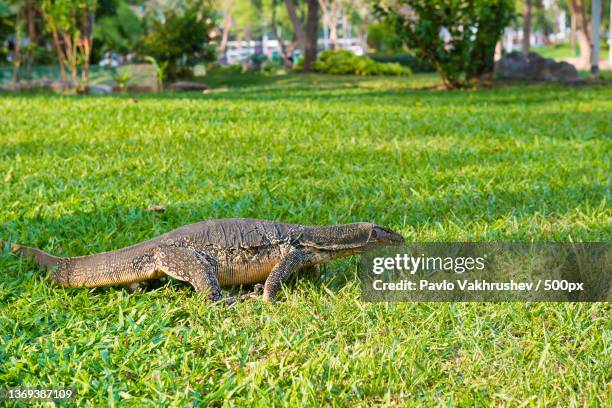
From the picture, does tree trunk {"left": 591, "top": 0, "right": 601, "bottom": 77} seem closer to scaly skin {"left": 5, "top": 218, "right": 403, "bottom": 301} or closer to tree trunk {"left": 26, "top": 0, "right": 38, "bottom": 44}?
tree trunk {"left": 26, "top": 0, "right": 38, "bottom": 44}

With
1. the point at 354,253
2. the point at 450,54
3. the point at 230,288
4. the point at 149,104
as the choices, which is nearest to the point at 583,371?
the point at 354,253

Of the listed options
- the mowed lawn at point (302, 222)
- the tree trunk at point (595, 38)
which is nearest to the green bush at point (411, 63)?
the tree trunk at point (595, 38)

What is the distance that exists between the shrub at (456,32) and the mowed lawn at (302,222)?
16.9 feet

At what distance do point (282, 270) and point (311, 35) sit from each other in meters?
25.3

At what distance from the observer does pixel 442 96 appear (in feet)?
44.4

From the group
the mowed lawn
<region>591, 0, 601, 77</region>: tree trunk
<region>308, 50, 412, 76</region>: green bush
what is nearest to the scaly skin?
the mowed lawn

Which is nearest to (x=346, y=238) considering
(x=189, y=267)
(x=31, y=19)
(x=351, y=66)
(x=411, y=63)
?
(x=189, y=267)

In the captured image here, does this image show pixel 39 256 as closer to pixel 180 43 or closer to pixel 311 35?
pixel 180 43

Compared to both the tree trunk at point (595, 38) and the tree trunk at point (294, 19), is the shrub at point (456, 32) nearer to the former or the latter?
the tree trunk at point (595, 38)

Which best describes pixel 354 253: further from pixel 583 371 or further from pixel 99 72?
pixel 99 72

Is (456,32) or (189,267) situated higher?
(456,32)

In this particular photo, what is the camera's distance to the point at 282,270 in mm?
3350

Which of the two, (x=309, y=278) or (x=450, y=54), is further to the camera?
(x=450, y=54)

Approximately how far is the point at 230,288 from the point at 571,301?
1.52 meters
